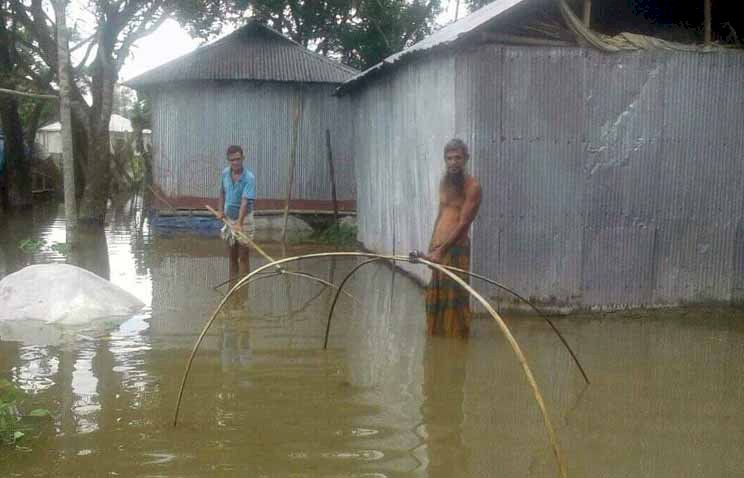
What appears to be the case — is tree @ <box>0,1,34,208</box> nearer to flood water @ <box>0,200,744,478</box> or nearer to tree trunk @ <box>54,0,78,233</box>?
tree trunk @ <box>54,0,78,233</box>

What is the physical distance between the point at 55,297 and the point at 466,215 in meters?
3.94

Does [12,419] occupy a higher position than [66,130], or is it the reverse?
[66,130]

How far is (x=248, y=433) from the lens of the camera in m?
5.09

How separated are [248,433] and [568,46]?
530 cm

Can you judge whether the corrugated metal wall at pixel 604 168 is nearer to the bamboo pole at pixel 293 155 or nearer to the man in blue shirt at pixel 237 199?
the man in blue shirt at pixel 237 199

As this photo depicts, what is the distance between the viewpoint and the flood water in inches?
184

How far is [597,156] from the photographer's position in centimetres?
860

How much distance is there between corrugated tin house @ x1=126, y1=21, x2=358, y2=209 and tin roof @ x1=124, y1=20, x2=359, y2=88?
0.02 m

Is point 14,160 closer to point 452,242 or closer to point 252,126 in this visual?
point 252,126

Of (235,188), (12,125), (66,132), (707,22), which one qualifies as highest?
(12,125)

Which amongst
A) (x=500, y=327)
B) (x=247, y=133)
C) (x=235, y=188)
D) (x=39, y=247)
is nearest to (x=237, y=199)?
(x=235, y=188)

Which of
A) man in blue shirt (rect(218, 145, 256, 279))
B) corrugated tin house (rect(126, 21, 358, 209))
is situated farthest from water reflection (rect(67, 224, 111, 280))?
man in blue shirt (rect(218, 145, 256, 279))

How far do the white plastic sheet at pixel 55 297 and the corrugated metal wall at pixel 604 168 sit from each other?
3697 mm

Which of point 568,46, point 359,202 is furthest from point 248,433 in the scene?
point 359,202
